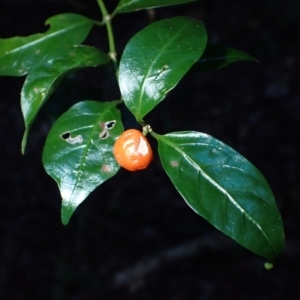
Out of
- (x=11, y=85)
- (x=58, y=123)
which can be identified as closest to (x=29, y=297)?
(x=11, y=85)

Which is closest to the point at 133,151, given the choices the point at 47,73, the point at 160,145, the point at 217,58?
the point at 160,145

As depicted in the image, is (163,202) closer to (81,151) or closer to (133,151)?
(81,151)

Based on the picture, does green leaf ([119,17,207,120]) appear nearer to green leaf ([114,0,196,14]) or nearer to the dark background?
green leaf ([114,0,196,14])

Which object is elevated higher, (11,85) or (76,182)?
(76,182)

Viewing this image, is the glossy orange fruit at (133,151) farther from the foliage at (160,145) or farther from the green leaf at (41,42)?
the green leaf at (41,42)

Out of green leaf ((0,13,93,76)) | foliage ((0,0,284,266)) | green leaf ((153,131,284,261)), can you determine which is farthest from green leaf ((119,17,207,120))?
green leaf ((0,13,93,76))

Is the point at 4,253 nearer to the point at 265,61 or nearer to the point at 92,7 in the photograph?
the point at 92,7

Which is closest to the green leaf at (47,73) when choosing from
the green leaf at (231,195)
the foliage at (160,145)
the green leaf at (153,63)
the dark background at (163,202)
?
the foliage at (160,145)
